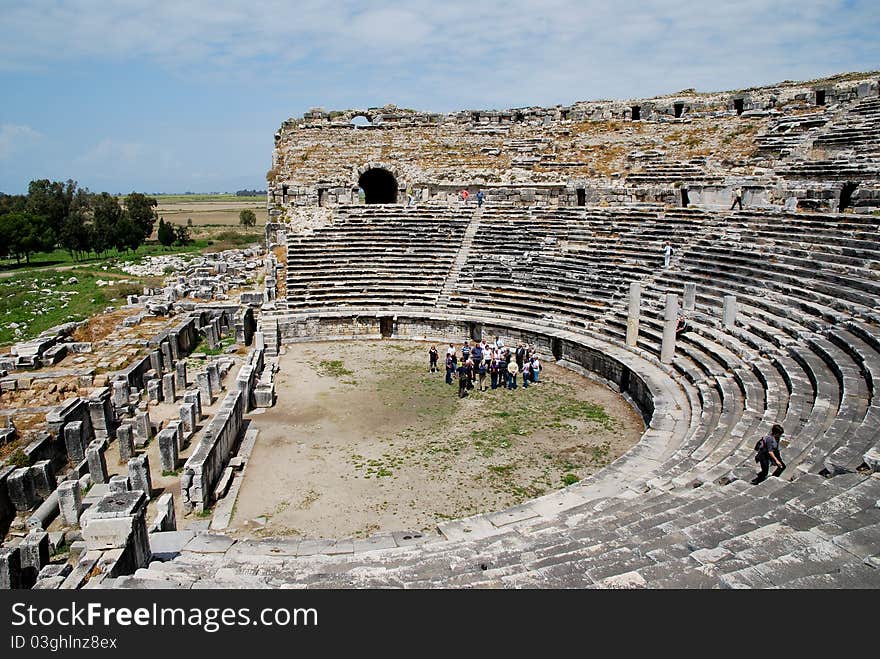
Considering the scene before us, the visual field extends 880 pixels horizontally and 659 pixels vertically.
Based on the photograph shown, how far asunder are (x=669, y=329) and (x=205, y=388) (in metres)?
10.5

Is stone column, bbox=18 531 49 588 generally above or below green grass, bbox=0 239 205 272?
below

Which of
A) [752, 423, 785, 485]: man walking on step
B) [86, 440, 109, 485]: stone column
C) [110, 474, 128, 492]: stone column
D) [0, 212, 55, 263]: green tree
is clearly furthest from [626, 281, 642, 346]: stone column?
[0, 212, 55, 263]: green tree

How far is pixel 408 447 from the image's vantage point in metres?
Result: 12.3

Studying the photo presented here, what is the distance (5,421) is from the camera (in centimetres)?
1332

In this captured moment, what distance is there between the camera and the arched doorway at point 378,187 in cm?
3025

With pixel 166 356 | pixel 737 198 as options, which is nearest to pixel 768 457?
pixel 737 198

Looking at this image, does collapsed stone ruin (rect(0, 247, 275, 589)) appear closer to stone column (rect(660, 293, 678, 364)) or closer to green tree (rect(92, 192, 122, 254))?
stone column (rect(660, 293, 678, 364))

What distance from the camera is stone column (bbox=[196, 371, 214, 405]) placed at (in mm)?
15078

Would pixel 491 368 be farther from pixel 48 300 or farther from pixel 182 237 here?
pixel 182 237

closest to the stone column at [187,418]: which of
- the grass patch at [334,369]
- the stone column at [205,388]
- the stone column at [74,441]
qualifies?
the stone column at [205,388]

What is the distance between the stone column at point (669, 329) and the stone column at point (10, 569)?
40.1 feet

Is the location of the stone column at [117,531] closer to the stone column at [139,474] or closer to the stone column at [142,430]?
the stone column at [139,474]

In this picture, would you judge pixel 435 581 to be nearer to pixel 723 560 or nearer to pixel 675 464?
pixel 723 560

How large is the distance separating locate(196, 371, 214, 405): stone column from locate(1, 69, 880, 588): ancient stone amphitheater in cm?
357
